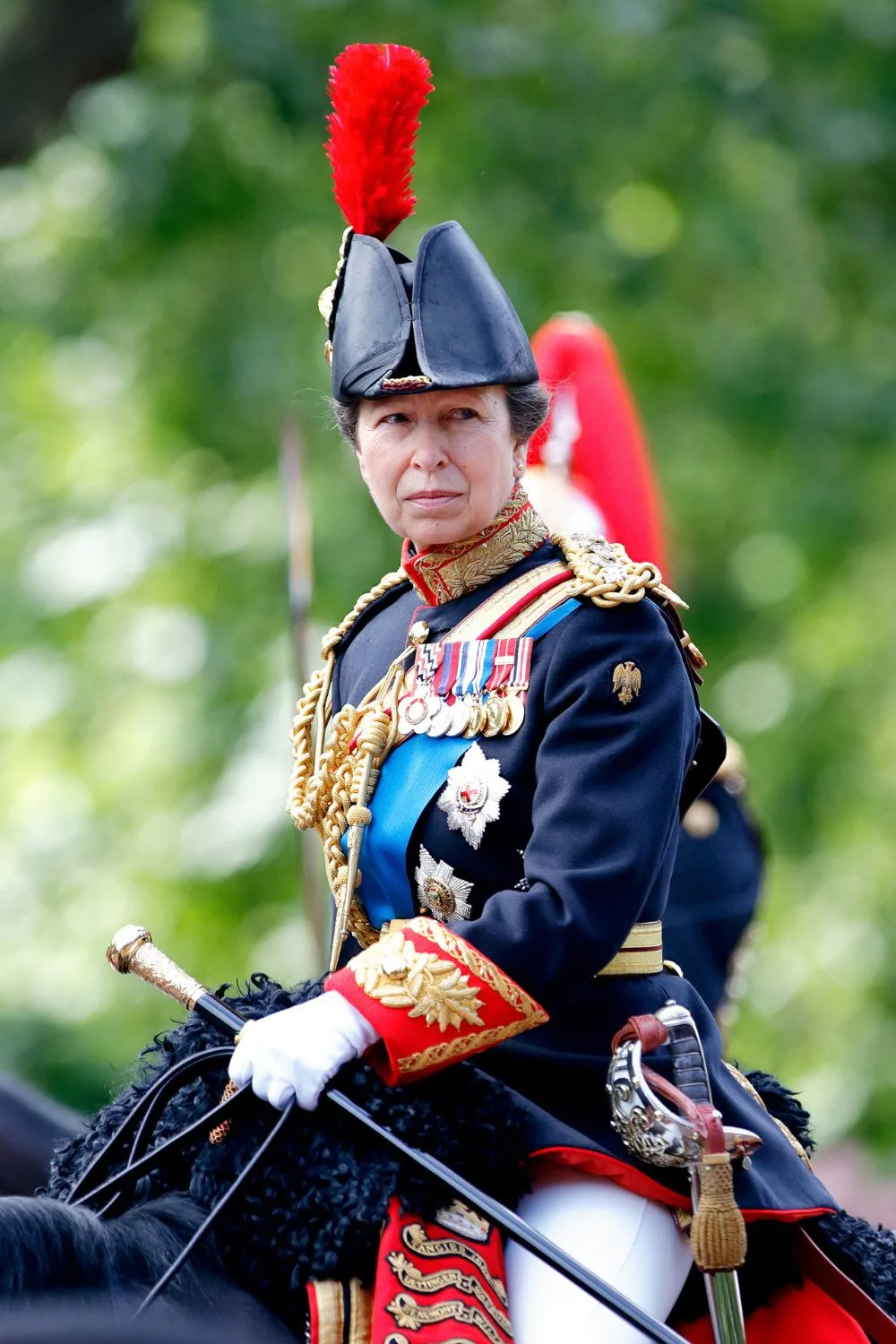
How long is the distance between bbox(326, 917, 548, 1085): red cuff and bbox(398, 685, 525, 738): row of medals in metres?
0.28

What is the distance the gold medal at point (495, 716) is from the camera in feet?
8.13

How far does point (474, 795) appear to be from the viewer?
2463mm

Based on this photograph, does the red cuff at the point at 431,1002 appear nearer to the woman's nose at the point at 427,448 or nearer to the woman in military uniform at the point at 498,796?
the woman in military uniform at the point at 498,796

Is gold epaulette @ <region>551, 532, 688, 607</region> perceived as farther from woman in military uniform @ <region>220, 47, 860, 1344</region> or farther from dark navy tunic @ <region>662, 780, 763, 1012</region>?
dark navy tunic @ <region>662, 780, 763, 1012</region>

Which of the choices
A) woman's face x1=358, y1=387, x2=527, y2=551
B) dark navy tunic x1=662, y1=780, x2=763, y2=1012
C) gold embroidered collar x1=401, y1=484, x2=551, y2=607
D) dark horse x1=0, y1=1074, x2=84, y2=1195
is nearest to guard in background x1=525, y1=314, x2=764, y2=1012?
dark navy tunic x1=662, y1=780, x2=763, y2=1012

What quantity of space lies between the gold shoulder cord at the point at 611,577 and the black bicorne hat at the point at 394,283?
0.79 ft

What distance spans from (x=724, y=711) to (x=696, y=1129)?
585 cm

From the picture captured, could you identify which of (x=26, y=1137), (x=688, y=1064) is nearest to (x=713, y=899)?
(x=26, y=1137)

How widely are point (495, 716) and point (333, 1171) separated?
59cm

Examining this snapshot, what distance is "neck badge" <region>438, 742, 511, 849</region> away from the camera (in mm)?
2453

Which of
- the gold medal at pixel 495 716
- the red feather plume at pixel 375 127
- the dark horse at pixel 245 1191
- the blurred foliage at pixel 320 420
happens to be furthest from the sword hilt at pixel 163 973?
the blurred foliage at pixel 320 420

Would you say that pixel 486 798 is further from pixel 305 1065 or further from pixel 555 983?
pixel 305 1065

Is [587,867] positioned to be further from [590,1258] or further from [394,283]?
[394,283]

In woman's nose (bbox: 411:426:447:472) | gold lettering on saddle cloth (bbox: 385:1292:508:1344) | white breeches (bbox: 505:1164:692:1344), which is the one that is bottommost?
gold lettering on saddle cloth (bbox: 385:1292:508:1344)
